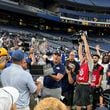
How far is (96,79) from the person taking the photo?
777cm

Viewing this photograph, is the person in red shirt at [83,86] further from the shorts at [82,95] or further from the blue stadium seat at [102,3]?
the blue stadium seat at [102,3]

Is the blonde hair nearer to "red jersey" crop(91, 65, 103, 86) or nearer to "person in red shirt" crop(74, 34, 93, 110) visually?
"person in red shirt" crop(74, 34, 93, 110)

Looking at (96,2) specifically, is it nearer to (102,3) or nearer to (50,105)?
(102,3)

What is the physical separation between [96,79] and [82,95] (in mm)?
457

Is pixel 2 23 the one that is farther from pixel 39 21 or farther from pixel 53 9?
pixel 53 9

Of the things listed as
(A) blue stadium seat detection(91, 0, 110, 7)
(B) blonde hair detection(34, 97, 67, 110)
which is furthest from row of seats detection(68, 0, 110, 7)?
(B) blonde hair detection(34, 97, 67, 110)

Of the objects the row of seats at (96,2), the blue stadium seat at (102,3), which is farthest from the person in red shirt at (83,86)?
the blue stadium seat at (102,3)

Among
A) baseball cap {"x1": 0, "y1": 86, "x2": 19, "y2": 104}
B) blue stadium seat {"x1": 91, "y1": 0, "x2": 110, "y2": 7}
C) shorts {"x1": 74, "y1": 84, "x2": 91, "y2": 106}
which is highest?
blue stadium seat {"x1": 91, "y1": 0, "x2": 110, "y2": 7}

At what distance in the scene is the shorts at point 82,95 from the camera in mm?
7609

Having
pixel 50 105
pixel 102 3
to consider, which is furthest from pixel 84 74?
pixel 102 3

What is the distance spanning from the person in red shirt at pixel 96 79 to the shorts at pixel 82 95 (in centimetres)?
19

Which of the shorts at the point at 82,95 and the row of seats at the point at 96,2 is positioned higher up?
the row of seats at the point at 96,2

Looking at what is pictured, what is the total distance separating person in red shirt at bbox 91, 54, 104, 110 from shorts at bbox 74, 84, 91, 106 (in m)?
0.19

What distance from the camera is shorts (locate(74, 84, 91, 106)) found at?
7609 millimetres
